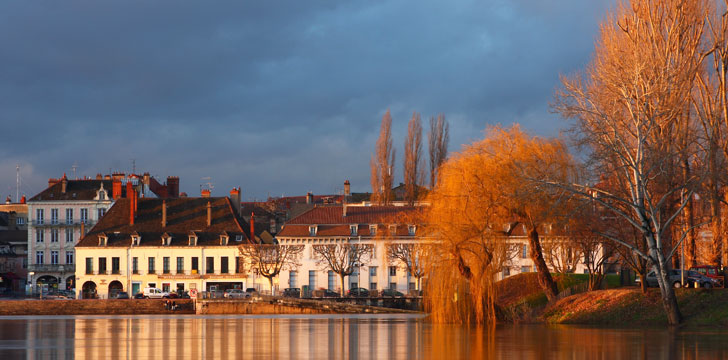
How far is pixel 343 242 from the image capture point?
91.8 metres

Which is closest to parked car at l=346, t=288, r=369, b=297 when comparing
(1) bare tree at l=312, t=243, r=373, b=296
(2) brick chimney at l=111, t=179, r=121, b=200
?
(1) bare tree at l=312, t=243, r=373, b=296

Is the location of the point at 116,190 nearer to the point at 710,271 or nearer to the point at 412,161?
the point at 412,161

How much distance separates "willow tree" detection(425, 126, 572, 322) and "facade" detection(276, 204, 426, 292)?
142 ft

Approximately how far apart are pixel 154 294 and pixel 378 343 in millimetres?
59494

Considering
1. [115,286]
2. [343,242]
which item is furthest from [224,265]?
[343,242]

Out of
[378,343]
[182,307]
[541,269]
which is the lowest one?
[182,307]

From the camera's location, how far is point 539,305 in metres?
52.6

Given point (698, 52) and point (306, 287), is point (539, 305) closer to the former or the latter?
point (698, 52)

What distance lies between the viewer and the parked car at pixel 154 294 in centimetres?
9112

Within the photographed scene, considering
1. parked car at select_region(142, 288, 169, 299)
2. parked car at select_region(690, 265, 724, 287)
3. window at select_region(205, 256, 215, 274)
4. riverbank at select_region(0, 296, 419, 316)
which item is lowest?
riverbank at select_region(0, 296, 419, 316)

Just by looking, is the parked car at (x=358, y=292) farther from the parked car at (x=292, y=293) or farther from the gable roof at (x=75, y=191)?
the gable roof at (x=75, y=191)

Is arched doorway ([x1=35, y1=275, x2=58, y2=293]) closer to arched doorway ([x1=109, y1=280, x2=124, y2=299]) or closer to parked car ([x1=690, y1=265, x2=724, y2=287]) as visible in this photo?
arched doorway ([x1=109, y1=280, x2=124, y2=299])

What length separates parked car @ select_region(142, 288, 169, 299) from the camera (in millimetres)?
91125

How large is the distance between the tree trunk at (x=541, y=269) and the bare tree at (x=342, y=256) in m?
37.5
